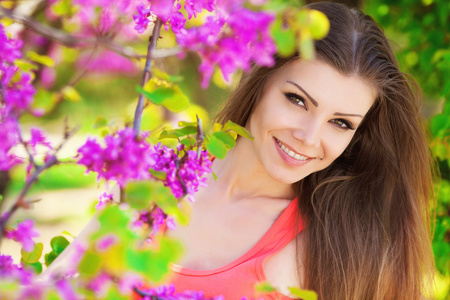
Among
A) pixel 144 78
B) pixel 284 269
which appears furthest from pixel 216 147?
pixel 284 269

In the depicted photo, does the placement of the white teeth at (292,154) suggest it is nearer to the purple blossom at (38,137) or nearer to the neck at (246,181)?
the neck at (246,181)

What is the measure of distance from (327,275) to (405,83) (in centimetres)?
81

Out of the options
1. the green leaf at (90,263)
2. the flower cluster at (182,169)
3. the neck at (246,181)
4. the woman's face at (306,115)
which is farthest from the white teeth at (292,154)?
the green leaf at (90,263)

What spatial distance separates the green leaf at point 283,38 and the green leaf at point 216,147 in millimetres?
421

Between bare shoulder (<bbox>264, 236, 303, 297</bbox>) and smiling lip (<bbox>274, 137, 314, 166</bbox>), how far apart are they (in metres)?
0.36

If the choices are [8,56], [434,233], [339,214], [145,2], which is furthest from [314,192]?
[8,56]

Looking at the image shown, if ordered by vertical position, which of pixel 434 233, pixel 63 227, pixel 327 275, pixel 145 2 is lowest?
pixel 63 227

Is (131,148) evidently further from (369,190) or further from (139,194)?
(369,190)

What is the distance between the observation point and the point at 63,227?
552 cm

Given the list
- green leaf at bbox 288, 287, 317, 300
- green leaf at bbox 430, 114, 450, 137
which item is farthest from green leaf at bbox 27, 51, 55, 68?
green leaf at bbox 430, 114, 450, 137

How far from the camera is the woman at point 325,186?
1.66 meters

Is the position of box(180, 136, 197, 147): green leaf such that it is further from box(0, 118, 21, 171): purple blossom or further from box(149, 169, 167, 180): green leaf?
box(0, 118, 21, 171): purple blossom

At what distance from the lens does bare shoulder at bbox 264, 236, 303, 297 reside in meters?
1.78

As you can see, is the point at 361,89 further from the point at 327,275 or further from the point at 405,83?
the point at 327,275
